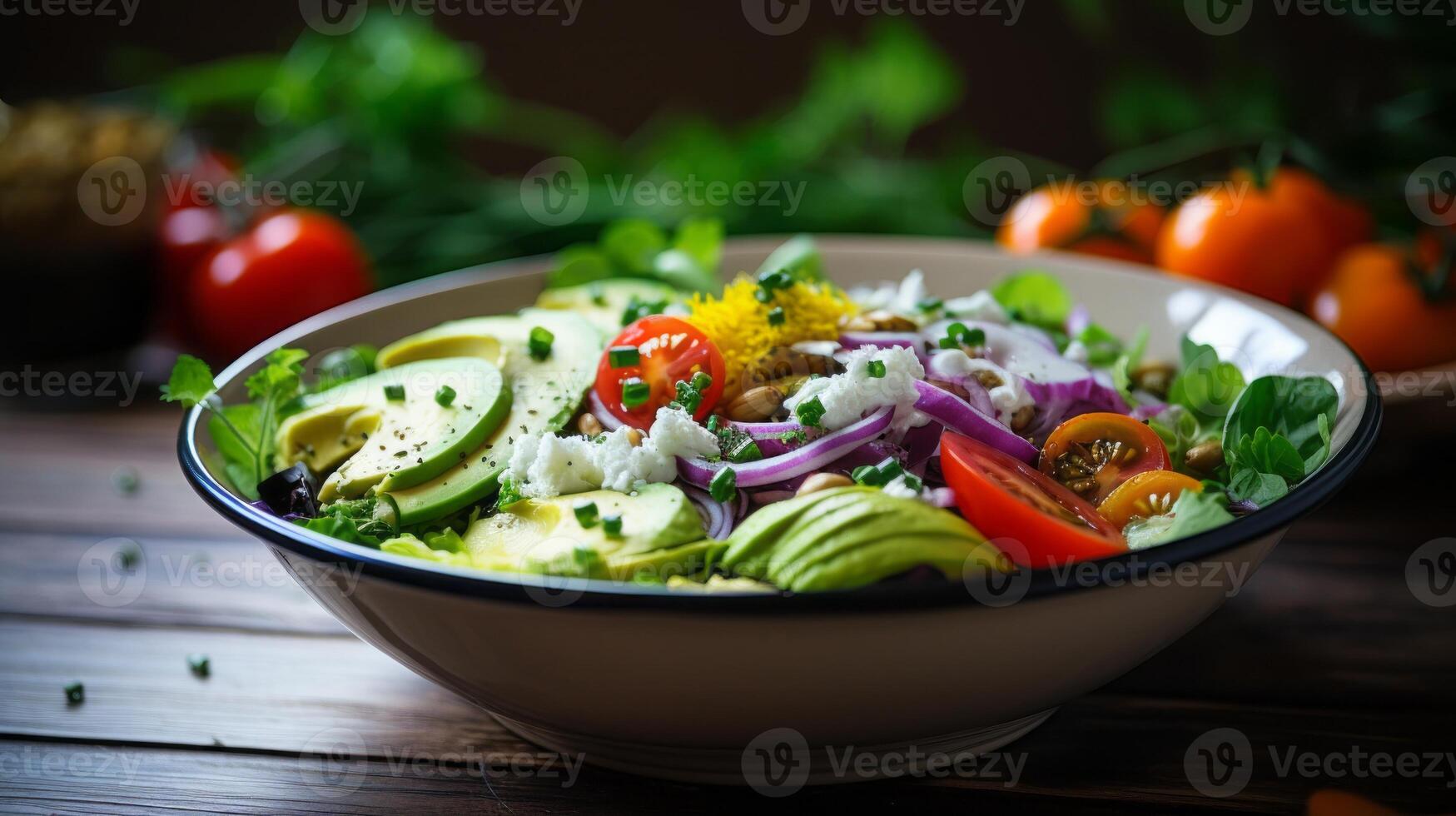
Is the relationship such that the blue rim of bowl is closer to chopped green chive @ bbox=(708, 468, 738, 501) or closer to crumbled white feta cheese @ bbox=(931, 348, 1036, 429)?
chopped green chive @ bbox=(708, 468, 738, 501)

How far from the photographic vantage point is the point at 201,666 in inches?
82.9

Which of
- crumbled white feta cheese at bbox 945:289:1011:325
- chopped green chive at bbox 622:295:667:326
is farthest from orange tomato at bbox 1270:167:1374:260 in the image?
chopped green chive at bbox 622:295:667:326

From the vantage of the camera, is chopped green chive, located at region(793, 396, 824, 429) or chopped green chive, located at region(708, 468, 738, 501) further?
chopped green chive, located at region(793, 396, 824, 429)

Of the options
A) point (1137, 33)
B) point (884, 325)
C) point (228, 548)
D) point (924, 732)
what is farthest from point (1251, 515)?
point (1137, 33)

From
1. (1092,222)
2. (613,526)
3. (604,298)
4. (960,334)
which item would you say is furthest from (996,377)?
(1092,222)

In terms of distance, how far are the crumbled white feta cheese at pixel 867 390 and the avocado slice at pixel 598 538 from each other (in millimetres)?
293

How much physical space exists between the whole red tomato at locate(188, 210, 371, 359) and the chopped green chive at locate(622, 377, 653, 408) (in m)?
2.23

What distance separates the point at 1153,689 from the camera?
1971 mm

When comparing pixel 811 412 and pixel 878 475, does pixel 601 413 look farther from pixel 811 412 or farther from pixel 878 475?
pixel 878 475

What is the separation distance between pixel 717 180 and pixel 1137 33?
215 centimetres

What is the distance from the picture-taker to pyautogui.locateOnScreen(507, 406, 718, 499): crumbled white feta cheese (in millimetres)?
1721

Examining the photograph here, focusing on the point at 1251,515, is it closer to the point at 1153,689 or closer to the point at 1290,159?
the point at 1153,689

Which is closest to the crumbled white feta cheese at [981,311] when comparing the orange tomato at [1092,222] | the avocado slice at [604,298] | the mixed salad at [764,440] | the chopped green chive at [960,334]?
the mixed salad at [764,440]

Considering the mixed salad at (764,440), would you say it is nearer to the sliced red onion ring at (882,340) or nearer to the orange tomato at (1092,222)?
the sliced red onion ring at (882,340)
